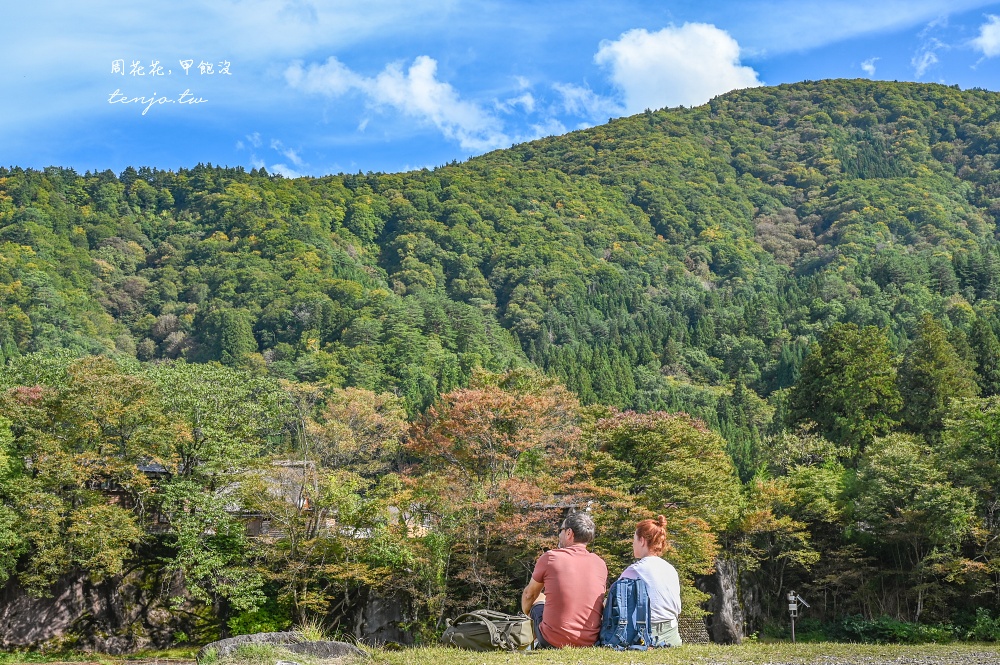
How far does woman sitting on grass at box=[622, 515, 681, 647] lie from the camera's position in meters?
7.00

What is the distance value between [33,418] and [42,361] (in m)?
6.03

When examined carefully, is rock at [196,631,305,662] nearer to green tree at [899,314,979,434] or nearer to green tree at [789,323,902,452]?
green tree at [789,323,902,452]

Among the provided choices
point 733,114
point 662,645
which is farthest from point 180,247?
point 733,114

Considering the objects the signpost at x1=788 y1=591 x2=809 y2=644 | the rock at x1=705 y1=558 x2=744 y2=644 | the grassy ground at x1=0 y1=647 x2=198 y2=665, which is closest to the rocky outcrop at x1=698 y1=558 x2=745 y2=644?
the rock at x1=705 y1=558 x2=744 y2=644

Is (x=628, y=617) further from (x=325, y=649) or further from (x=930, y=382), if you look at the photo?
(x=930, y=382)

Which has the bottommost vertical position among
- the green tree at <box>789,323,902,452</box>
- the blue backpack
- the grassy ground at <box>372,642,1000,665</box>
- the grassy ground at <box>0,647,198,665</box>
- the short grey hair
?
the grassy ground at <box>0,647,198,665</box>

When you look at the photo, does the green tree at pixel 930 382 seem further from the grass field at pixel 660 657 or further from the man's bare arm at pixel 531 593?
the man's bare arm at pixel 531 593

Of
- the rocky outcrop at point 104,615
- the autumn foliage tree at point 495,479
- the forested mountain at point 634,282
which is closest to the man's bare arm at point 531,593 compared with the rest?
the autumn foliage tree at point 495,479

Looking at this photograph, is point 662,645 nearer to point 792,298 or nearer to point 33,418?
point 33,418

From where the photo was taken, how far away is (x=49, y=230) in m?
83.6

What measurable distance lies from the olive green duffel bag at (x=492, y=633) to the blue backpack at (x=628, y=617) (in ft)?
2.52

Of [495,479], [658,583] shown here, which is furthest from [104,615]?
[658,583]

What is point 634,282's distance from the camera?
98.5 m

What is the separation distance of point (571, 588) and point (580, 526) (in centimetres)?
54
